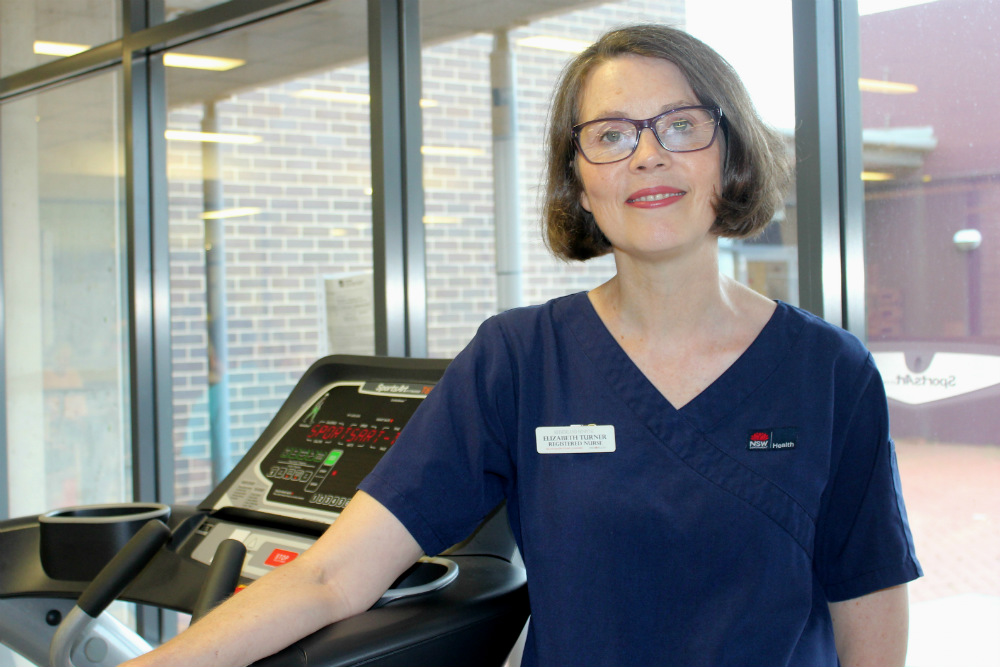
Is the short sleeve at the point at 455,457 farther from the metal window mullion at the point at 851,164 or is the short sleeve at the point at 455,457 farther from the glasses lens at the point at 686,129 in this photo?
the metal window mullion at the point at 851,164

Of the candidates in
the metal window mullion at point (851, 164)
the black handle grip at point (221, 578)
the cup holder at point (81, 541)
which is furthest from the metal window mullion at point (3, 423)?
the metal window mullion at point (851, 164)

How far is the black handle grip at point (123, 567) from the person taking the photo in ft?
4.58

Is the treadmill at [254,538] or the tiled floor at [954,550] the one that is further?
the tiled floor at [954,550]

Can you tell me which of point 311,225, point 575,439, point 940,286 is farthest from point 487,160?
point 575,439

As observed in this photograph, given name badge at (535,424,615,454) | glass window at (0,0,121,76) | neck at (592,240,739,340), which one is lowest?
name badge at (535,424,615,454)

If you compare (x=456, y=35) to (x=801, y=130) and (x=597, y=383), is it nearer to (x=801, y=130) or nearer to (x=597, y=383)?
(x=801, y=130)

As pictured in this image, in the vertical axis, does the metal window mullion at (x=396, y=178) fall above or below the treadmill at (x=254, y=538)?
above

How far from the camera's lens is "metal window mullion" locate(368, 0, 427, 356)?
258cm

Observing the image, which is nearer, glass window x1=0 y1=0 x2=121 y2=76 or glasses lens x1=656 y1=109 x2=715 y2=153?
glasses lens x1=656 y1=109 x2=715 y2=153

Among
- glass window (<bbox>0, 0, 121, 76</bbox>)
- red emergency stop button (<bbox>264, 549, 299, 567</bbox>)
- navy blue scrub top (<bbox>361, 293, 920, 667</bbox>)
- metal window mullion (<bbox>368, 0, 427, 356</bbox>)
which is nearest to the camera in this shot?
navy blue scrub top (<bbox>361, 293, 920, 667</bbox>)

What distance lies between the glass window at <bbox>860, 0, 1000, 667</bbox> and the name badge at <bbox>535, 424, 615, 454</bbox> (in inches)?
36.1

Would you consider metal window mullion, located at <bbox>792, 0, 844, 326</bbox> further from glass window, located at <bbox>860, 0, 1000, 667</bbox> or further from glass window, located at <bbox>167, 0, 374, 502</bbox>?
glass window, located at <bbox>167, 0, 374, 502</bbox>

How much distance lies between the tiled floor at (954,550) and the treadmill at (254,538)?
944mm

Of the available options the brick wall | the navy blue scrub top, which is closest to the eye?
the navy blue scrub top
